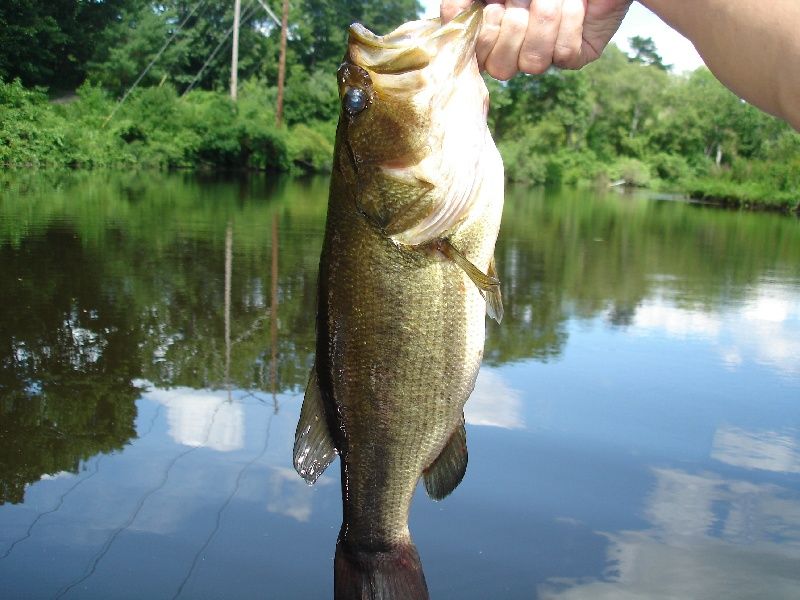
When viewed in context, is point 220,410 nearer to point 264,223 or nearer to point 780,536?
point 780,536

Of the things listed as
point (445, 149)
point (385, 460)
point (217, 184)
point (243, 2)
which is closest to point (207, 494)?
point (385, 460)

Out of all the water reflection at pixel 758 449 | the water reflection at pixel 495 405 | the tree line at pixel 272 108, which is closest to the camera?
the water reflection at pixel 758 449

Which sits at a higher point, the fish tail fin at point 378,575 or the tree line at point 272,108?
the tree line at point 272,108

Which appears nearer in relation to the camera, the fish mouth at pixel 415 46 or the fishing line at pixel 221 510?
the fish mouth at pixel 415 46

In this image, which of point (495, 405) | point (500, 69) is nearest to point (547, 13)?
point (500, 69)

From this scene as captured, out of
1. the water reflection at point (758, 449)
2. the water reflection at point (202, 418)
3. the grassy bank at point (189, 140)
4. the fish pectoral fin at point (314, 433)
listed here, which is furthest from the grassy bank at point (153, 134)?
the fish pectoral fin at point (314, 433)

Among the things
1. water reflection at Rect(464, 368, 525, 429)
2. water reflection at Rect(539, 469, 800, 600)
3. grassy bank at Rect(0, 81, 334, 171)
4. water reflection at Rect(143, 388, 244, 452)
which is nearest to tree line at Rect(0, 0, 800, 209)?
grassy bank at Rect(0, 81, 334, 171)

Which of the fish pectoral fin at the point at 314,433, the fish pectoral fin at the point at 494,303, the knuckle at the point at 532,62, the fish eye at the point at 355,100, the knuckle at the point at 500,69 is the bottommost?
the fish pectoral fin at the point at 314,433

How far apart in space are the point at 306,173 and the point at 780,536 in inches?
1534

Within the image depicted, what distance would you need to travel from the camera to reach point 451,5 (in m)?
2.23

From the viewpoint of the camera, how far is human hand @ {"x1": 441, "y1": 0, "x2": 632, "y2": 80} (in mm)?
2238

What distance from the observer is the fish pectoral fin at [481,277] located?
2082 mm

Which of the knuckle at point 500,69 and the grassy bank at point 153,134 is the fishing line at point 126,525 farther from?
the grassy bank at point 153,134

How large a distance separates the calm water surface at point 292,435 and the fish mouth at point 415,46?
2313mm
